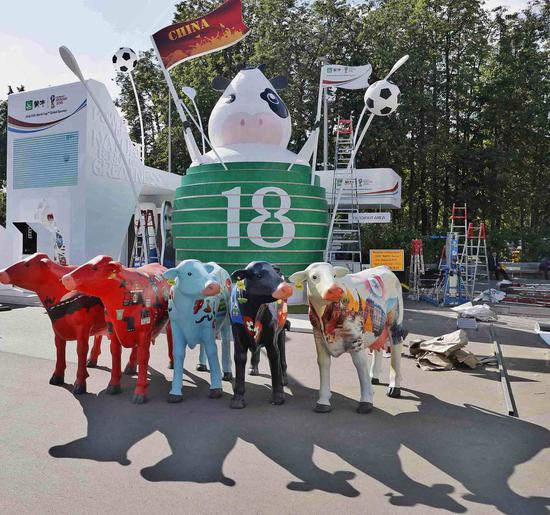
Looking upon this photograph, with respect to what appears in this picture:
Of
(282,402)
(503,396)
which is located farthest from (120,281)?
(503,396)

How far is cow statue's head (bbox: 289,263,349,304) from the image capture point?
4.98 metres

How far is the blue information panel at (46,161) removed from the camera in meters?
14.1

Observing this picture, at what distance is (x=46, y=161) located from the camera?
14438 millimetres

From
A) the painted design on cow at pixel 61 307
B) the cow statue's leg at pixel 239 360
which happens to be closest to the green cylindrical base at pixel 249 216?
the painted design on cow at pixel 61 307

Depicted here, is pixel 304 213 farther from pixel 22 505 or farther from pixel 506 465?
pixel 22 505

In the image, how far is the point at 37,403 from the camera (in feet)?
18.4

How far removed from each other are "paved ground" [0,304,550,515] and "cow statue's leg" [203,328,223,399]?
158 mm

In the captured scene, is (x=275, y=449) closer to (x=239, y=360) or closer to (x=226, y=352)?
(x=239, y=360)

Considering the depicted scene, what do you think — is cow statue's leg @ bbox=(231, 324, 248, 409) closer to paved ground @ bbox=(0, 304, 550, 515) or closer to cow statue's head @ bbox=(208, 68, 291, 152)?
paved ground @ bbox=(0, 304, 550, 515)

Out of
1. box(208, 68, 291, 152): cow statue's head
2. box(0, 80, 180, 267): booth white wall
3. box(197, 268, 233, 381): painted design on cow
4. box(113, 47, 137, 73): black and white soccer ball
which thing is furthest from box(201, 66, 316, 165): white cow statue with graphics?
box(197, 268, 233, 381): painted design on cow

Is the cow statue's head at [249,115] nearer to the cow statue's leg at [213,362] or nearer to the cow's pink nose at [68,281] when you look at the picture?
the cow statue's leg at [213,362]

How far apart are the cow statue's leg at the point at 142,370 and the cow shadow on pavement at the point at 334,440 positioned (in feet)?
0.46

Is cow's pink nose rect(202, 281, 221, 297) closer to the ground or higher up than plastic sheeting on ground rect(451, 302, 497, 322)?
higher up

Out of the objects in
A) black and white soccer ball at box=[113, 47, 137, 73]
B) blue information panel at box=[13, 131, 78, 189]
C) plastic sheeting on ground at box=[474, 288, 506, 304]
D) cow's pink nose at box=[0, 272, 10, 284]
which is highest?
black and white soccer ball at box=[113, 47, 137, 73]
